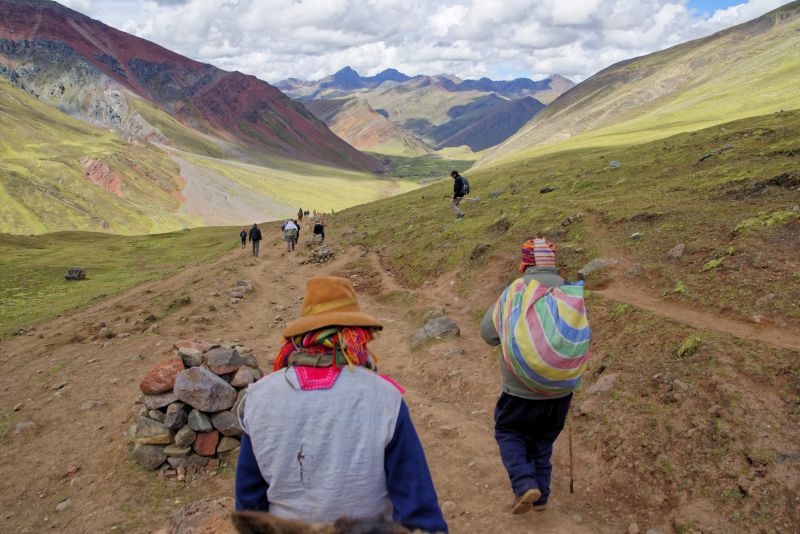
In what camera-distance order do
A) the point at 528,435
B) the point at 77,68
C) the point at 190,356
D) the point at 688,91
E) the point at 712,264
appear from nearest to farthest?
the point at 528,435
the point at 190,356
the point at 712,264
the point at 688,91
the point at 77,68

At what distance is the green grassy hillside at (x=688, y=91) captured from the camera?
6956 cm

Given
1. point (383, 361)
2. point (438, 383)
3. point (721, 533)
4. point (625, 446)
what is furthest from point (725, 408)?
point (383, 361)

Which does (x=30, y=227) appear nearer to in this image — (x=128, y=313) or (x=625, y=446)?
(x=128, y=313)

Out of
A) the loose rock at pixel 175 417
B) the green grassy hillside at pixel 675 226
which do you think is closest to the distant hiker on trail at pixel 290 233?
the green grassy hillside at pixel 675 226

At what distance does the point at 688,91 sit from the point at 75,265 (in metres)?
121

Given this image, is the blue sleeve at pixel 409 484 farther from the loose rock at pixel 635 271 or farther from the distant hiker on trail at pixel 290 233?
the distant hiker on trail at pixel 290 233

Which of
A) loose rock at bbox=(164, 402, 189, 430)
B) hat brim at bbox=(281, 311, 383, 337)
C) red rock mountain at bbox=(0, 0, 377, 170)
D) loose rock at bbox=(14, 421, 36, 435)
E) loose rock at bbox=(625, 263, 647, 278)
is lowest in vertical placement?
loose rock at bbox=(14, 421, 36, 435)

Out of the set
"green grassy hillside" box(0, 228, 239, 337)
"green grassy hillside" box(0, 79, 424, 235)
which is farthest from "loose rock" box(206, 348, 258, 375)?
"green grassy hillside" box(0, 79, 424, 235)

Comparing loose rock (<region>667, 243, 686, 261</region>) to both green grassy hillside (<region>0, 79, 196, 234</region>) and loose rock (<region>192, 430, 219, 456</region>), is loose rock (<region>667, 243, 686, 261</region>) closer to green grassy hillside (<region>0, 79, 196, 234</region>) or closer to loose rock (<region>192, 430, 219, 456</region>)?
loose rock (<region>192, 430, 219, 456</region>)

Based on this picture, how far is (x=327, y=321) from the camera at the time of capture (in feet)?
11.1

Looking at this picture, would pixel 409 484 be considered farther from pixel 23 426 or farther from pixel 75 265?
pixel 75 265

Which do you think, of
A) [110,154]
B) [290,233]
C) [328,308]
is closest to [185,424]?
[328,308]

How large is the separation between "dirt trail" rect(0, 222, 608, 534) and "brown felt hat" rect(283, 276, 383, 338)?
4.66 metres

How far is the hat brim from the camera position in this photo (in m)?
3.38
